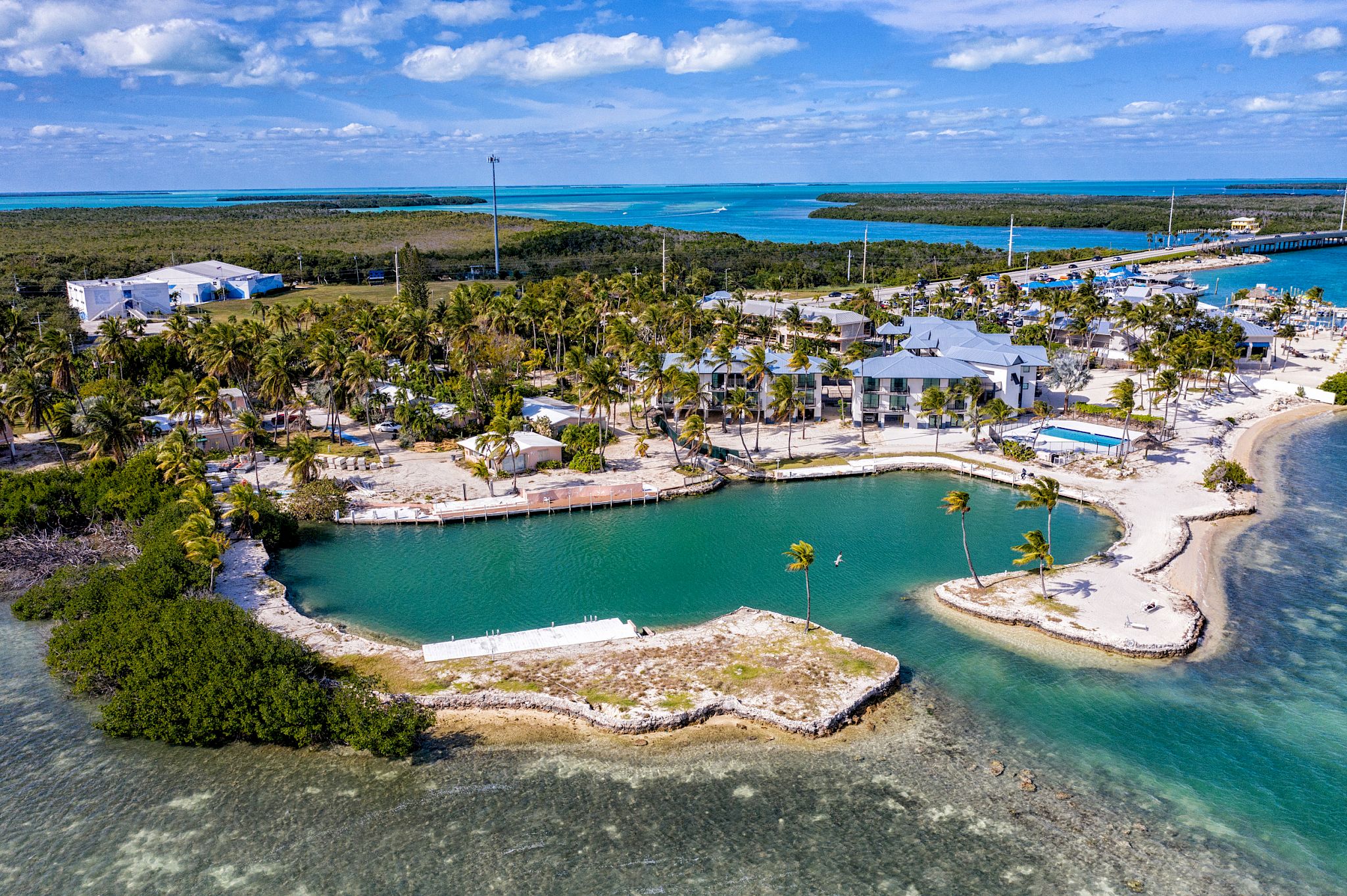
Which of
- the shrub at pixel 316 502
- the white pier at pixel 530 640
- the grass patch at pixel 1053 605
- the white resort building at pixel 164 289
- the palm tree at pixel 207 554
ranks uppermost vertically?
the white resort building at pixel 164 289

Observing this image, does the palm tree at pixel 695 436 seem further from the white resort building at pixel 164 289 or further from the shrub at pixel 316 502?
the white resort building at pixel 164 289

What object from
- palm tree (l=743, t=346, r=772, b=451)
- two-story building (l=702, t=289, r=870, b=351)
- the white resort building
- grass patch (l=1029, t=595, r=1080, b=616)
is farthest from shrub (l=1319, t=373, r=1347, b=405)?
the white resort building

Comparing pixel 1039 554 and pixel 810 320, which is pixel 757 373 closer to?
pixel 1039 554

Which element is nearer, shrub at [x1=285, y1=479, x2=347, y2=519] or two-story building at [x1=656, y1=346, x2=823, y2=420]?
shrub at [x1=285, y1=479, x2=347, y2=519]

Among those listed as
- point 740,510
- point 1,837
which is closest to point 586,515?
point 740,510

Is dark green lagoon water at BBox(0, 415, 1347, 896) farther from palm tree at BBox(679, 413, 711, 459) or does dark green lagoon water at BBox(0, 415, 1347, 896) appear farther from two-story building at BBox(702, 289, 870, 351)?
two-story building at BBox(702, 289, 870, 351)

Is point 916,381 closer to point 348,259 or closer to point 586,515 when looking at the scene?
point 586,515

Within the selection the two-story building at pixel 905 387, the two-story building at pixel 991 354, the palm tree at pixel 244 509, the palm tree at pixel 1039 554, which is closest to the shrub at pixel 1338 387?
the two-story building at pixel 991 354
